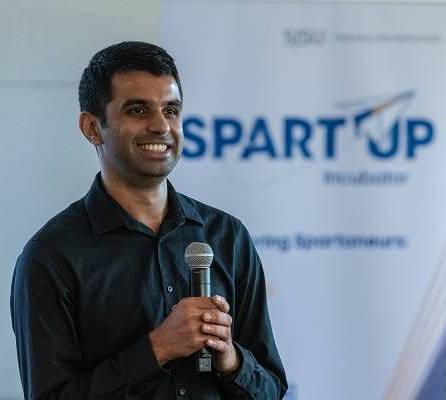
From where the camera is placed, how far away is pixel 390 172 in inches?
114

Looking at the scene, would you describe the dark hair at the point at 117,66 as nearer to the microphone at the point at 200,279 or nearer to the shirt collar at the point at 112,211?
the shirt collar at the point at 112,211

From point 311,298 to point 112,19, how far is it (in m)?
1.21

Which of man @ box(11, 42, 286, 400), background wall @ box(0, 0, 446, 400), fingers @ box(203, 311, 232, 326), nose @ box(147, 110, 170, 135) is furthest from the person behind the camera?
background wall @ box(0, 0, 446, 400)

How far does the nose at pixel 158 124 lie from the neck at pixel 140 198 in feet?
0.49

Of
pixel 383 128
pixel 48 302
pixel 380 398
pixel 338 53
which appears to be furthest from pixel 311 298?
pixel 48 302

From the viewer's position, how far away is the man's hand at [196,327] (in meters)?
1.76

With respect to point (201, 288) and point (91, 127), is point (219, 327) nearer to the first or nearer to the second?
point (201, 288)

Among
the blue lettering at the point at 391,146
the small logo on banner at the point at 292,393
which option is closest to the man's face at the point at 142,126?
the blue lettering at the point at 391,146

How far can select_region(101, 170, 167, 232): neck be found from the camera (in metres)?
2.06

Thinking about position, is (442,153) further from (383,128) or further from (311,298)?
(311,298)

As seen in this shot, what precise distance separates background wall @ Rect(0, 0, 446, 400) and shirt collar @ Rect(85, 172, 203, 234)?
743 millimetres

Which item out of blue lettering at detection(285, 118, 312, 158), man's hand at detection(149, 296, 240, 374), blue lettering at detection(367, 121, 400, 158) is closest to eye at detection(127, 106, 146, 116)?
man's hand at detection(149, 296, 240, 374)

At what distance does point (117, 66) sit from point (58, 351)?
2.34 feet

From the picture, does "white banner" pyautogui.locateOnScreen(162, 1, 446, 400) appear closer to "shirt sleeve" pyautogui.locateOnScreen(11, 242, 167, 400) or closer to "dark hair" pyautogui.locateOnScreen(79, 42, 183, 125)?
"dark hair" pyautogui.locateOnScreen(79, 42, 183, 125)
